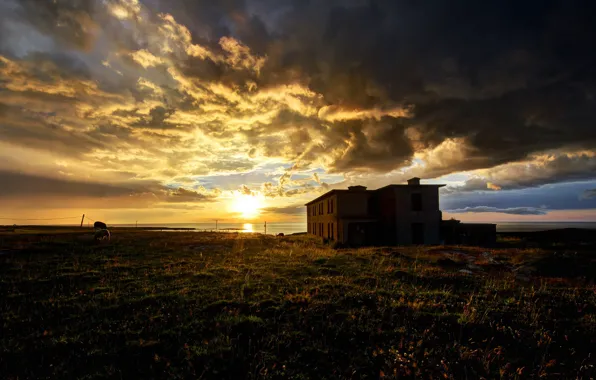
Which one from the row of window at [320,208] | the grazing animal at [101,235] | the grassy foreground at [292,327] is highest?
the row of window at [320,208]

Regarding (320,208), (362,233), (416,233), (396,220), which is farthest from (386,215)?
(320,208)

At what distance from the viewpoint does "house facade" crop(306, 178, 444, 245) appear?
3344cm

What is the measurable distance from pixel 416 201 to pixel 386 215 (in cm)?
400

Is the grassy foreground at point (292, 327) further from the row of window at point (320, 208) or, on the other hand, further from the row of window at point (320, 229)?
the row of window at point (320, 208)

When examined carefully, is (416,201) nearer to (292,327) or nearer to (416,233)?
(416,233)

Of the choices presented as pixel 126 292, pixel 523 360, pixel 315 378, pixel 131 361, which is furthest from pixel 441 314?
pixel 126 292

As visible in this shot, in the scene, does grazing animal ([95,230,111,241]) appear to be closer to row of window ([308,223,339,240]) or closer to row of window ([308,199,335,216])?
row of window ([308,223,339,240])

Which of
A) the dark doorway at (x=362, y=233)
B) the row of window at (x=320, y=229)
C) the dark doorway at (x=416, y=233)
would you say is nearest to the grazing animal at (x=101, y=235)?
the row of window at (x=320, y=229)

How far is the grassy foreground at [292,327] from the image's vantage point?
18.2 ft

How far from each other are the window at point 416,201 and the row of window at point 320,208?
10.2 metres

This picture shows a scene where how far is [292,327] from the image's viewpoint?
7215mm

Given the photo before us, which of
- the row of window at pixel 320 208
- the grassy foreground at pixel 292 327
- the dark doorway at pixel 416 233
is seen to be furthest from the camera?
the row of window at pixel 320 208

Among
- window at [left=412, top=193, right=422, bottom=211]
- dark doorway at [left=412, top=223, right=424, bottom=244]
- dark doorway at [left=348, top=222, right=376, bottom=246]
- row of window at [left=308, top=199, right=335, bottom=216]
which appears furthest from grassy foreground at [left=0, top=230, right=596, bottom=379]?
row of window at [left=308, top=199, right=335, bottom=216]

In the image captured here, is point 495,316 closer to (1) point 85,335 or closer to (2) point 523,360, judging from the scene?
(2) point 523,360
